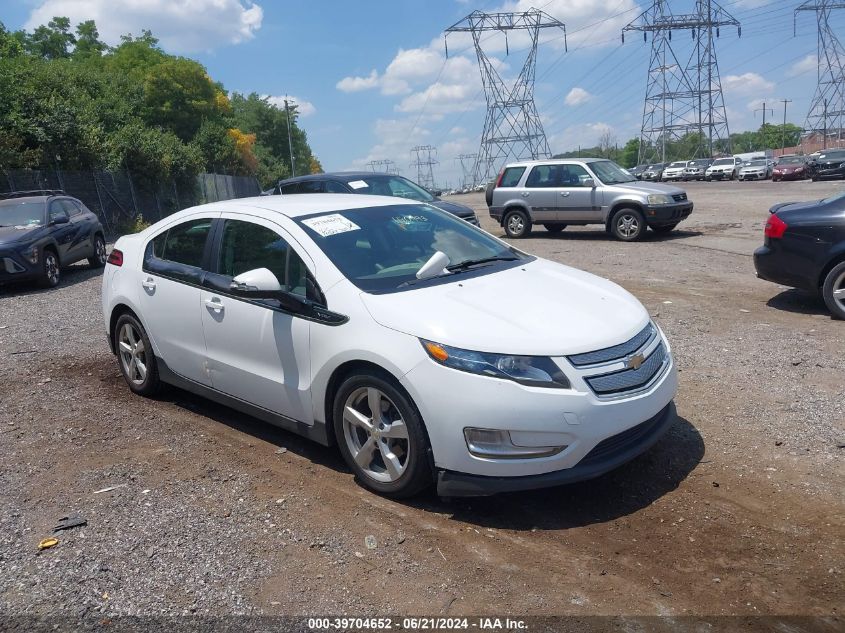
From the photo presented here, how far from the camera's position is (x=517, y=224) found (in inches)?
692

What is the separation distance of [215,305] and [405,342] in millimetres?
1715

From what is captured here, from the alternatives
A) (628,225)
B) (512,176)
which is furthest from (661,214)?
(512,176)

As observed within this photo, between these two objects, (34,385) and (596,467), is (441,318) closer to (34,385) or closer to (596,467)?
(596,467)

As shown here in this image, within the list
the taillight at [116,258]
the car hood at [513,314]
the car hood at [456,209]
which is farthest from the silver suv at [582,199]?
the taillight at [116,258]

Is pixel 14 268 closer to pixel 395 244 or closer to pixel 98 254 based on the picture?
pixel 98 254

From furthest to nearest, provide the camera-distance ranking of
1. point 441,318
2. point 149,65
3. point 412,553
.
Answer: point 149,65 → point 441,318 → point 412,553

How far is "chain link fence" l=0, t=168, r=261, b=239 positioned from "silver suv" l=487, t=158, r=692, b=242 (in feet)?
49.6

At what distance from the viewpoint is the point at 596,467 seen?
3.68 metres

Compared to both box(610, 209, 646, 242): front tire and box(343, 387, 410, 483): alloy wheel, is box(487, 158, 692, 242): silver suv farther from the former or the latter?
box(343, 387, 410, 483): alloy wheel

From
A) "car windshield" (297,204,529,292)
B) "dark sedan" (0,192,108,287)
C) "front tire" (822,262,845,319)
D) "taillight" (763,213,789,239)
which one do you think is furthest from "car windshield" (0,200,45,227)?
"front tire" (822,262,845,319)

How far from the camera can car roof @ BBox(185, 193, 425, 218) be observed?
4.88 metres

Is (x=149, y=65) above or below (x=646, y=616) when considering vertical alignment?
above

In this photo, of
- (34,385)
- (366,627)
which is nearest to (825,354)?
(366,627)

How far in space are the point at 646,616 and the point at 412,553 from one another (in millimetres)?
1116
